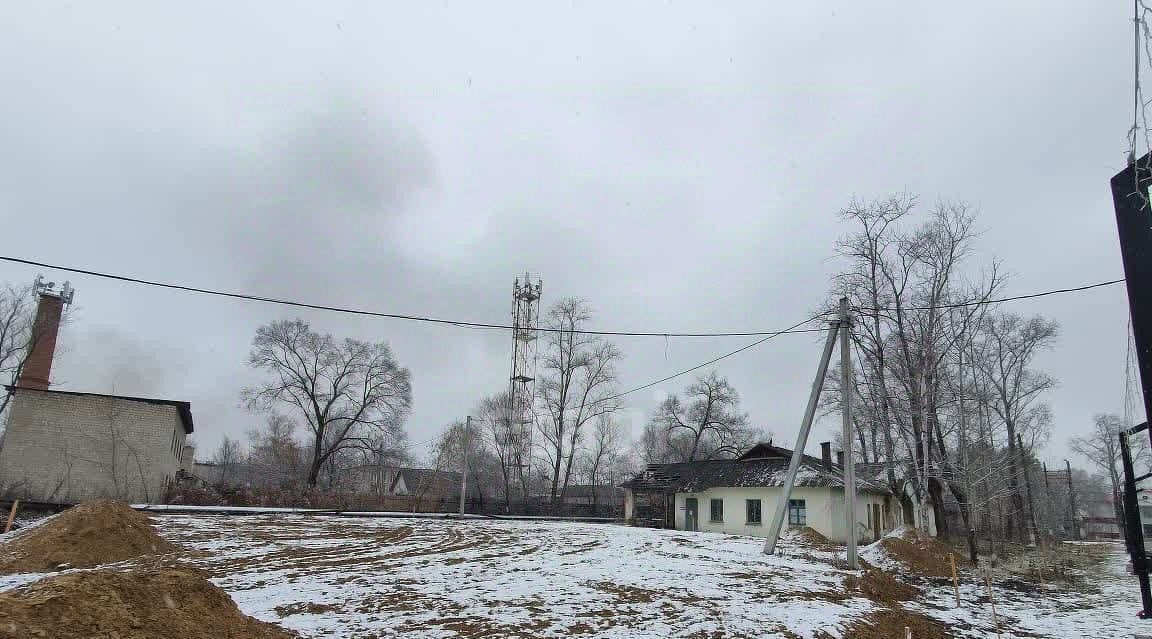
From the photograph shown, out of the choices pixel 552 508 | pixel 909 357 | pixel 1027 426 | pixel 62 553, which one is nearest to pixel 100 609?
pixel 62 553

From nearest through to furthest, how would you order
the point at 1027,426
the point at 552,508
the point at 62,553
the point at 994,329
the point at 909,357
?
the point at 62,553 → the point at 909,357 → the point at 994,329 → the point at 1027,426 → the point at 552,508

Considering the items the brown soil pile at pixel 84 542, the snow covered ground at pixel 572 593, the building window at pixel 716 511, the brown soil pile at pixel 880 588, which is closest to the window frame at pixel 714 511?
the building window at pixel 716 511

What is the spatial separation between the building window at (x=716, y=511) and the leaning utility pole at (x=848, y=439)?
18975 mm

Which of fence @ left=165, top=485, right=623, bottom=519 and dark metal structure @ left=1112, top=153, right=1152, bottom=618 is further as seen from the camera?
fence @ left=165, top=485, right=623, bottom=519

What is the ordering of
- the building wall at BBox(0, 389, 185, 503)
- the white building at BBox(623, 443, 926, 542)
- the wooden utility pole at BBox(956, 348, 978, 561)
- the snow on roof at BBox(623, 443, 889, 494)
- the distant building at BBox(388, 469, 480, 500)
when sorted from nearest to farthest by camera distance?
1. the wooden utility pole at BBox(956, 348, 978, 561)
2. the building wall at BBox(0, 389, 185, 503)
3. the white building at BBox(623, 443, 926, 542)
4. the snow on roof at BBox(623, 443, 889, 494)
5. the distant building at BBox(388, 469, 480, 500)

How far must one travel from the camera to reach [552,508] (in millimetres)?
47375

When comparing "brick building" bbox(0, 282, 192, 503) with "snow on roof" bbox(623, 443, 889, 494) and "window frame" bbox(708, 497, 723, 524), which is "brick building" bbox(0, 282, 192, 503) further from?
"window frame" bbox(708, 497, 723, 524)

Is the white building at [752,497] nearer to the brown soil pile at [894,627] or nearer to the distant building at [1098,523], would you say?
the brown soil pile at [894,627]

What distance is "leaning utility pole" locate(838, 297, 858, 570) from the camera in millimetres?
17922

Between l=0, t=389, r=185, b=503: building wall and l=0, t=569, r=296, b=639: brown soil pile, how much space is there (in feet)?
89.8

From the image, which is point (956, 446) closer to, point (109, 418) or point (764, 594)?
point (764, 594)

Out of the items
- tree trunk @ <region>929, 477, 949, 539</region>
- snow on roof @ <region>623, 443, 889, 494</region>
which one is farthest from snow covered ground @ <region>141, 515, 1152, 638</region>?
snow on roof @ <region>623, 443, 889, 494</region>

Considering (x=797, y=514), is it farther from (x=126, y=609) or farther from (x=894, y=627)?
(x=126, y=609)

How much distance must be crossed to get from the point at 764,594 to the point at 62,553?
15838 millimetres
